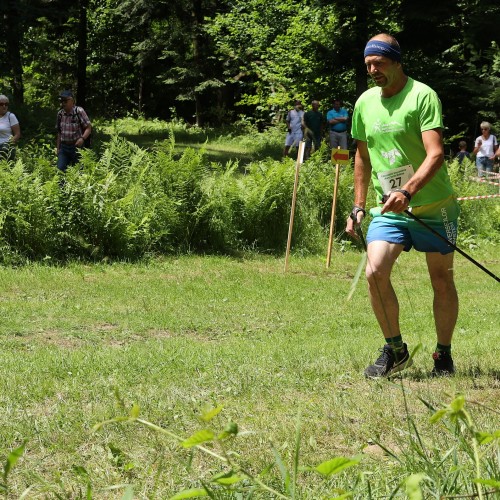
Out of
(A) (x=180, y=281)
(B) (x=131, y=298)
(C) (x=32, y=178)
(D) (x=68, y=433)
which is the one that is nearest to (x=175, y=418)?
(D) (x=68, y=433)

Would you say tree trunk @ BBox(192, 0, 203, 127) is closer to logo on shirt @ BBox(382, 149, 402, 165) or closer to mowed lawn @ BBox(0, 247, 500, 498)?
mowed lawn @ BBox(0, 247, 500, 498)

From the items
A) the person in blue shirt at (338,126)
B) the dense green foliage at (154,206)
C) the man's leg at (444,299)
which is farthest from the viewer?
the person in blue shirt at (338,126)

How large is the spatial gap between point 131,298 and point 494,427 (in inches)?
265

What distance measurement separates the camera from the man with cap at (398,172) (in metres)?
5.59

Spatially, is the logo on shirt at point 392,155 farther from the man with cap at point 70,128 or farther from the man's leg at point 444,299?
the man with cap at point 70,128

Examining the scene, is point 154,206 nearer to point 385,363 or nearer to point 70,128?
point 70,128

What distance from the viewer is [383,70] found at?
5.64 m

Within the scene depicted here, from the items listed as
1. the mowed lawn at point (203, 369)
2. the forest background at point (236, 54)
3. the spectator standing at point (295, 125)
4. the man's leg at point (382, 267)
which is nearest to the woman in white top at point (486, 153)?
the forest background at point (236, 54)

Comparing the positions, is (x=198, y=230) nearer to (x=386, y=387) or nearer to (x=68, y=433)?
(x=386, y=387)

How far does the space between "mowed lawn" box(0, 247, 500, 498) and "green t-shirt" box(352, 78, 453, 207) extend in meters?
1.17

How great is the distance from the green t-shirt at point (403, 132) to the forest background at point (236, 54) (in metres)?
18.8

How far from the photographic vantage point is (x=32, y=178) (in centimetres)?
1309

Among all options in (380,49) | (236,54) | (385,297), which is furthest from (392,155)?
(236,54)

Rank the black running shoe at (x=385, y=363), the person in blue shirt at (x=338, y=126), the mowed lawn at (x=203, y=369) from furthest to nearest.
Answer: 1. the person in blue shirt at (x=338, y=126)
2. the black running shoe at (x=385, y=363)
3. the mowed lawn at (x=203, y=369)
